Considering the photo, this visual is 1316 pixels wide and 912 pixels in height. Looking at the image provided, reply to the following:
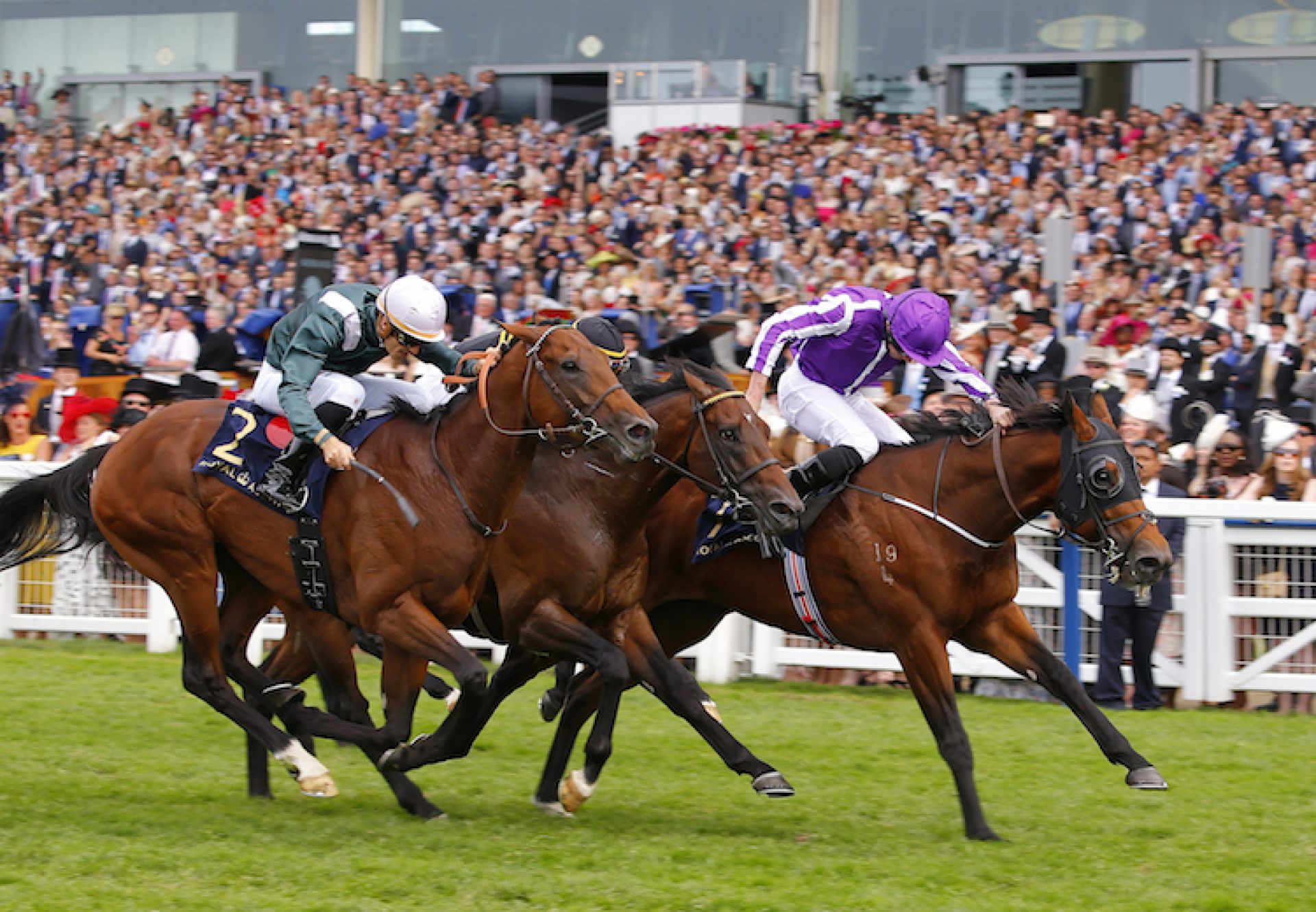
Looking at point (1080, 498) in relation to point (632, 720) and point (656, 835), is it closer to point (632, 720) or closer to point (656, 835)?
point (656, 835)

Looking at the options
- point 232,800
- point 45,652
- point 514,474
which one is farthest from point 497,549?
point 45,652

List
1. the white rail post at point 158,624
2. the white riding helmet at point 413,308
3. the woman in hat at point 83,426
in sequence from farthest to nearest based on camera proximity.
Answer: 1. the woman in hat at point 83,426
2. the white rail post at point 158,624
3. the white riding helmet at point 413,308

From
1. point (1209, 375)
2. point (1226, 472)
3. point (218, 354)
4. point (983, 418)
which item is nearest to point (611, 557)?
point (983, 418)

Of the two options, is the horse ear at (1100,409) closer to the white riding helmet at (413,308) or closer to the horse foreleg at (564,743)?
the horse foreleg at (564,743)

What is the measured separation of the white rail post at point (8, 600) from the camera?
379 inches

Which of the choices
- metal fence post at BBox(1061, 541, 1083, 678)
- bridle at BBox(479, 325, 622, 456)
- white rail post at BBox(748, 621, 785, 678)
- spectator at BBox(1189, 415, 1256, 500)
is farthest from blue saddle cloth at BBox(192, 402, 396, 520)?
spectator at BBox(1189, 415, 1256, 500)

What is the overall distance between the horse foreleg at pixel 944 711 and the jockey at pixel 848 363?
71 cm

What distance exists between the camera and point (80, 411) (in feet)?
32.3

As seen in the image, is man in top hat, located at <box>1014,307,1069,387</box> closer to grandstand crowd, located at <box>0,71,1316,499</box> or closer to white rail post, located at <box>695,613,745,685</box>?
grandstand crowd, located at <box>0,71,1316,499</box>

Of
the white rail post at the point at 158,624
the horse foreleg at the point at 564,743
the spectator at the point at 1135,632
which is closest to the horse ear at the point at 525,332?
the horse foreleg at the point at 564,743

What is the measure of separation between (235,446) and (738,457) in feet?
5.78

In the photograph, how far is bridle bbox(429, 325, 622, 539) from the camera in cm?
507

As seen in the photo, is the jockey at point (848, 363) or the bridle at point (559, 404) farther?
the jockey at point (848, 363)

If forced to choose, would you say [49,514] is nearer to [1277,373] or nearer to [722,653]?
[722,653]
